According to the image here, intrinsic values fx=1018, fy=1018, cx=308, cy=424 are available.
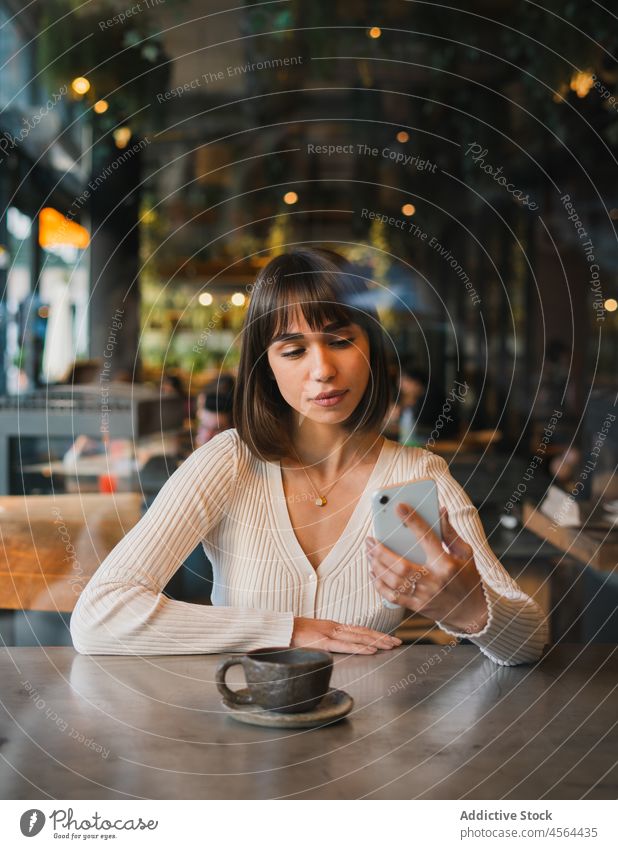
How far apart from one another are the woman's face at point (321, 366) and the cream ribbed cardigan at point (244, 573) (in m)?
0.11

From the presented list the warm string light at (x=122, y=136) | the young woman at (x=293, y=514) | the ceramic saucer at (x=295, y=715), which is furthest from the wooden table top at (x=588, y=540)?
→ the warm string light at (x=122, y=136)

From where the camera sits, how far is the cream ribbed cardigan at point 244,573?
1079 mm

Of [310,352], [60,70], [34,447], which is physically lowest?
[34,447]

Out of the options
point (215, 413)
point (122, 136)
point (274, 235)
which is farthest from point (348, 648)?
point (274, 235)

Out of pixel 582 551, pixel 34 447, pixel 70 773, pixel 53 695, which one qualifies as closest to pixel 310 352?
pixel 53 695

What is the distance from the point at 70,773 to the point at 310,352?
2.12 ft

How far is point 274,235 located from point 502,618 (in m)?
6.57

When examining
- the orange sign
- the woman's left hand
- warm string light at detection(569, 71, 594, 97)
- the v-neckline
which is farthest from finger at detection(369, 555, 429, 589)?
the orange sign

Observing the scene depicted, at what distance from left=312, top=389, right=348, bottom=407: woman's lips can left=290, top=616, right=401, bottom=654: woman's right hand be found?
0.98 ft

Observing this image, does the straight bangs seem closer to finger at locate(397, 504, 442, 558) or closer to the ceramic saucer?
finger at locate(397, 504, 442, 558)

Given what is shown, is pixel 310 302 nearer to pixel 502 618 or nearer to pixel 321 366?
pixel 321 366

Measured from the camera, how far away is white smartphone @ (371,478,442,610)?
948 mm
